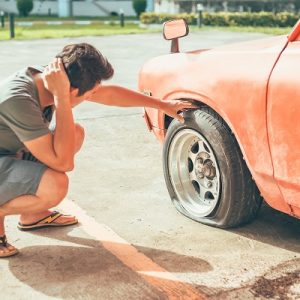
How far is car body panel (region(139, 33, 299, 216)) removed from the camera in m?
3.42

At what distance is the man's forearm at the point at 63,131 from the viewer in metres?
3.34


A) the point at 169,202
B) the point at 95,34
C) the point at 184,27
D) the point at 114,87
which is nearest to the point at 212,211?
the point at 169,202

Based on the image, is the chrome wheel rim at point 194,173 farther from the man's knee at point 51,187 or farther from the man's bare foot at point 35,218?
the man's knee at point 51,187

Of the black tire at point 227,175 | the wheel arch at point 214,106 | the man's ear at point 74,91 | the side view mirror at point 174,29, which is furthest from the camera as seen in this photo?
the side view mirror at point 174,29

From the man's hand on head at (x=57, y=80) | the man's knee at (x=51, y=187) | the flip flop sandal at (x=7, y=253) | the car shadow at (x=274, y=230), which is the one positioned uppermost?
the man's hand on head at (x=57, y=80)

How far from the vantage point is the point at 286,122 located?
10.7 ft

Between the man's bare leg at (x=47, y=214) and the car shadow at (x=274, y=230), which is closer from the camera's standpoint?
the car shadow at (x=274, y=230)

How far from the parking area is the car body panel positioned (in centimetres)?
37

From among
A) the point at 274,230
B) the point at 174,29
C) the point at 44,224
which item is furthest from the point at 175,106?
the point at 44,224

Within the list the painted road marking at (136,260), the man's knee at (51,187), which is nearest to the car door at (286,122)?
the painted road marking at (136,260)

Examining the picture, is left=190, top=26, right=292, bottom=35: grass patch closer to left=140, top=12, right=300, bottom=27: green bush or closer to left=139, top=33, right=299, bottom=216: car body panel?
left=140, top=12, right=300, bottom=27: green bush

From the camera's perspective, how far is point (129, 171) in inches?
209

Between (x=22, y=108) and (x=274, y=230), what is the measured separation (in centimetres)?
168

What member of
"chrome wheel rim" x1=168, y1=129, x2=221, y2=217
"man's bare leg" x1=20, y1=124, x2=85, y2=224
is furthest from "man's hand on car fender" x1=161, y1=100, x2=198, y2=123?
"man's bare leg" x1=20, y1=124, x2=85, y2=224
